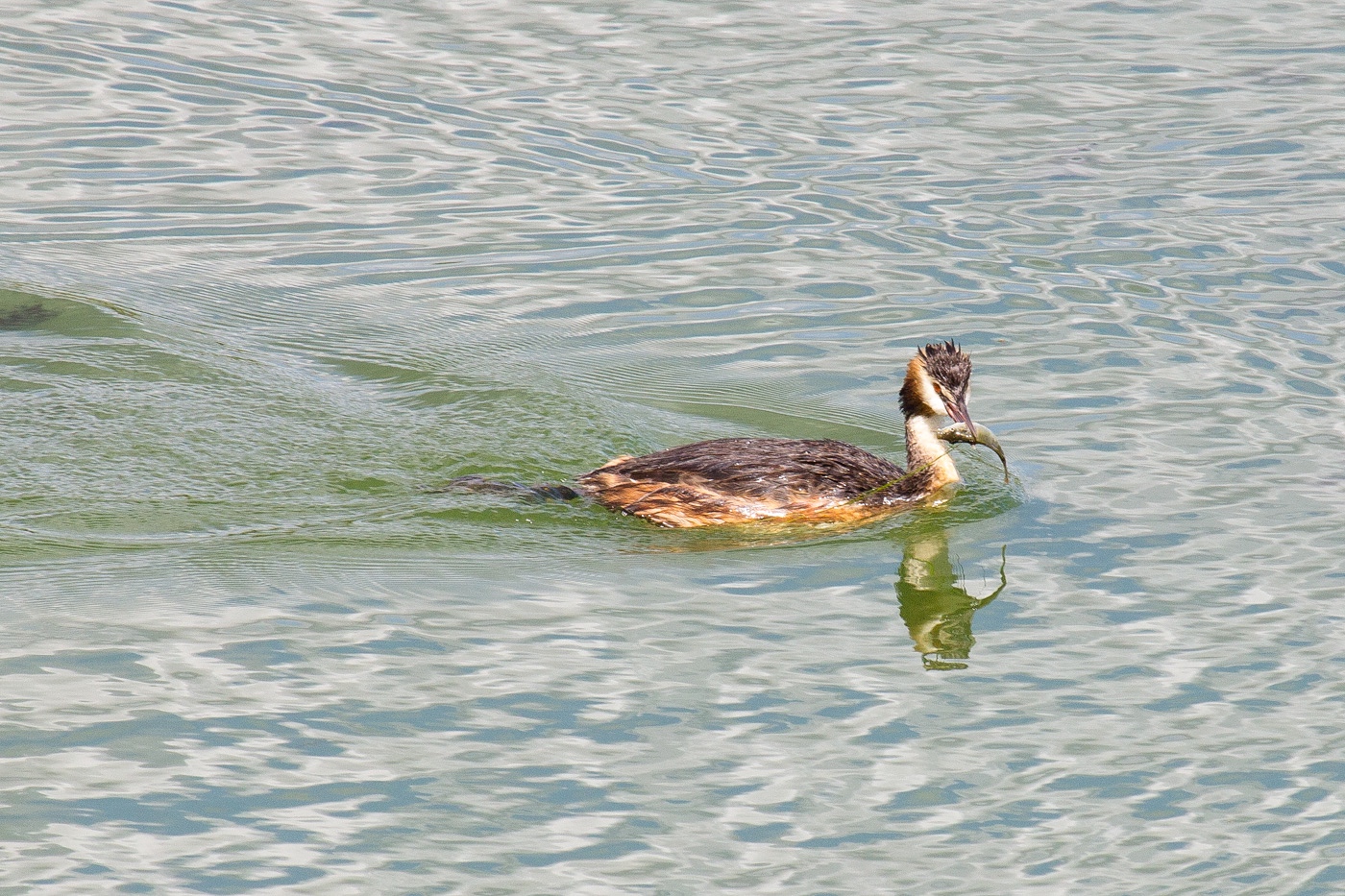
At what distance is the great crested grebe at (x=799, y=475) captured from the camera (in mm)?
10336

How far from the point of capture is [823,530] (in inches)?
410

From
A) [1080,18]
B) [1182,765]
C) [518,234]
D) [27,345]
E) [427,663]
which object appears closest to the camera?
[1182,765]

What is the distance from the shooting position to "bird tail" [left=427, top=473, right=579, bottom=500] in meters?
10.7

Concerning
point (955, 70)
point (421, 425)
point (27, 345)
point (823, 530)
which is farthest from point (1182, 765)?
point (955, 70)

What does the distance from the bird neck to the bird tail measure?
2.14m

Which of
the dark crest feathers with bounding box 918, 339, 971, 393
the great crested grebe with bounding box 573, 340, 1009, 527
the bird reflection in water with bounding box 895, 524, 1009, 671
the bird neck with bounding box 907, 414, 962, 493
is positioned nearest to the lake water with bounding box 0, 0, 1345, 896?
the bird reflection in water with bounding box 895, 524, 1009, 671

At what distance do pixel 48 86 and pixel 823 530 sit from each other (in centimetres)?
1190

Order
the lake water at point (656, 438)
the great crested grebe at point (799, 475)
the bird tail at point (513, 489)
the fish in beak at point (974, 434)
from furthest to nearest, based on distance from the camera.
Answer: the bird tail at point (513, 489), the fish in beak at point (974, 434), the great crested grebe at point (799, 475), the lake water at point (656, 438)

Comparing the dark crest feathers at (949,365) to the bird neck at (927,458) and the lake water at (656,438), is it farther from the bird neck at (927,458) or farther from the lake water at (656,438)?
the lake water at (656,438)

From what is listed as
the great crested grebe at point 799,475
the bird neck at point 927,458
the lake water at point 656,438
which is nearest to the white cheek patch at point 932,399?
the great crested grebe at point 799,475

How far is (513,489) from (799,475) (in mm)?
1769

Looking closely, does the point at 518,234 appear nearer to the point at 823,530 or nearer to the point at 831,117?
the point at 831,117

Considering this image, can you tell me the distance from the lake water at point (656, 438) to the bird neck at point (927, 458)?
333mm

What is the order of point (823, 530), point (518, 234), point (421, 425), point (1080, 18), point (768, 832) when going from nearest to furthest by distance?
point (768, 832)
point (823, 530)
point (421, 425)
point (518, 234)
point (1080, 18)
